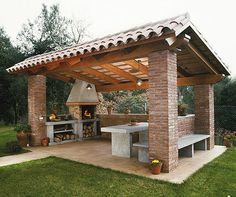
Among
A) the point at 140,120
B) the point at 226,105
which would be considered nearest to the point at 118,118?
the point at 140,120

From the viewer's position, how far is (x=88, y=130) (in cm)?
1164

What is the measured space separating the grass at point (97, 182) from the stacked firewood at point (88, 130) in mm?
5090

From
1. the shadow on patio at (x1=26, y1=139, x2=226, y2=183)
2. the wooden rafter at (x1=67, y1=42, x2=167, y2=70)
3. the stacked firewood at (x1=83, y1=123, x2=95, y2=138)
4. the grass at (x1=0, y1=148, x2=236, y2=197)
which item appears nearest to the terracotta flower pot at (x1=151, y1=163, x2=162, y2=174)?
the shadow on patio at (x1=26, y1=139, x2=226, y2=183)

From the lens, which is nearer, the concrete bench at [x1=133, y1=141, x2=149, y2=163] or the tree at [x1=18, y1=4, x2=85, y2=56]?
the concrete bench at [x1=133, y1=141, x2=149, y2=163]

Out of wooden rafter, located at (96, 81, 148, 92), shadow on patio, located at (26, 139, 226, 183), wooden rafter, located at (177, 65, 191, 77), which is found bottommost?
shadow on patio, located at (26, 139, 226, 183)

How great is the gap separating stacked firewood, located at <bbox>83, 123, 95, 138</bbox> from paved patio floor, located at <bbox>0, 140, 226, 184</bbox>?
2.49 metres

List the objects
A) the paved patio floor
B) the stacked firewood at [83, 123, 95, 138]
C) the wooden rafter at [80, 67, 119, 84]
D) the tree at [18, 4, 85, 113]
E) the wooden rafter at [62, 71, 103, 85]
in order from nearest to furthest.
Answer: the paved patio floor
the wooden rafter at [80, 67, 119, 84]
the wooden rafter at [62, 71, 103, 85]
the stacked firewood at [83, 123, 95, 138]
the tree at [18, 4, 85, 113]

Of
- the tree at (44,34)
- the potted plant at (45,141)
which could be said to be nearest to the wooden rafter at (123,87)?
the potted plant at (45,141)

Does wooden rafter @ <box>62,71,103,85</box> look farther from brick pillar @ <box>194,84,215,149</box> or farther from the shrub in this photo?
brick pillar @ <box>194,84,215,149</box>

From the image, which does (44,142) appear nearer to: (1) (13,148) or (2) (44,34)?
(1) (13,148)

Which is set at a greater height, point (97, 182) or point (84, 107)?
point (84, 107)

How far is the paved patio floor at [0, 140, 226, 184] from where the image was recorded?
552 cm

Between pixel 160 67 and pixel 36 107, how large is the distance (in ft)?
18.6

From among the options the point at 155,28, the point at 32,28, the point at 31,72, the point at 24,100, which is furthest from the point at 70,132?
the point at 32,28
